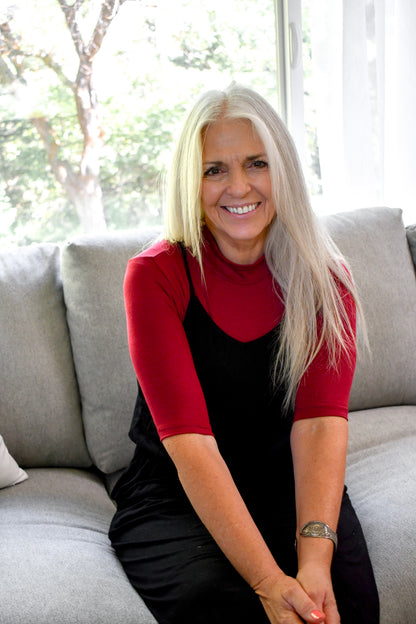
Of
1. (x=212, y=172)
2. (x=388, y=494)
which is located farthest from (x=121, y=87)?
(x=388, y=494)

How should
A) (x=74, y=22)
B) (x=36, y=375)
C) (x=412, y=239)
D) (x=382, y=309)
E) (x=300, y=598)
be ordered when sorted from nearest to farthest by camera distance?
1. (x=300, y=598)
2. (x=36, y=375)
3. (x=382, y=309)
4. (x=412, y=239)
5. (x=74, y=22)

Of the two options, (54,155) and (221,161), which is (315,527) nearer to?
(221,161)

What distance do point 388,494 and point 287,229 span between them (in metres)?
0.62

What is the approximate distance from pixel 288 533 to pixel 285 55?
1805 mm

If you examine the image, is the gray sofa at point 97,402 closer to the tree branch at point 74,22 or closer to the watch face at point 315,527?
the watch face at point 315,527

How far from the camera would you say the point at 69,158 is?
100 inches

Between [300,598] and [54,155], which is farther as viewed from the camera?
[54,155]

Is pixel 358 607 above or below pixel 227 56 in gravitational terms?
below

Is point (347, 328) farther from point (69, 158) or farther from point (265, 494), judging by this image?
point (69, 158)

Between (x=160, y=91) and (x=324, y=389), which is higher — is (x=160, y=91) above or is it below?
above

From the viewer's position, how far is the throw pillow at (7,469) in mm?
1732

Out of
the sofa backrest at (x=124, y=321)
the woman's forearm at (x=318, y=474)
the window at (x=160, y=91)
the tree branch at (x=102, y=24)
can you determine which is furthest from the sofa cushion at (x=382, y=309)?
the tree branch at (x=102, y=24)

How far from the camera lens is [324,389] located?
1512 millimetres

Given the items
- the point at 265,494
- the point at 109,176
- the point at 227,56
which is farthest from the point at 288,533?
the point at 227,56
